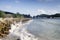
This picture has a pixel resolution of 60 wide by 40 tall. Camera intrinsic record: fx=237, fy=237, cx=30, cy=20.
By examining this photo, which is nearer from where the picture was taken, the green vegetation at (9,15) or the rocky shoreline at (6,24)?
the green vegetation at (9,15)

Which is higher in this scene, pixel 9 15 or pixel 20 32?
pixel 9 15

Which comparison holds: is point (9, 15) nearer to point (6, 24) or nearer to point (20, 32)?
point (6, 24)

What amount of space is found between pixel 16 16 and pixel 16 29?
32cm

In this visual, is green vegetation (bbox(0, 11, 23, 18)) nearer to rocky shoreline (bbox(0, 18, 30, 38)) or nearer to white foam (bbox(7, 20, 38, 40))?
rocky shoreline (bbox(0, 18, 30, 38))

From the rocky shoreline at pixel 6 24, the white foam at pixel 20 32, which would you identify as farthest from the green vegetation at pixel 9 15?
the white foam at pixel 20 32

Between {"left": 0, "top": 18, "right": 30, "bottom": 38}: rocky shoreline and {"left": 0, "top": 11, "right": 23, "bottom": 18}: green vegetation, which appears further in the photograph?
{"left": 0, "top": 18, "right": 30, "bottom": 38}: rocky shoreline

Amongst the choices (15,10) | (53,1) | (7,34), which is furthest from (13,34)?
(53,1)

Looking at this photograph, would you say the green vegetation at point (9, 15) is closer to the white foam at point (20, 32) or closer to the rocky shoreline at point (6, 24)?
the rocky shoreline at point (6, 24)

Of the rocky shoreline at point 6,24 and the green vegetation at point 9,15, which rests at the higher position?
the green vegetation at point 9,15

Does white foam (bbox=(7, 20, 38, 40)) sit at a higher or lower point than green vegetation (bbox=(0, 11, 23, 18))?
lower

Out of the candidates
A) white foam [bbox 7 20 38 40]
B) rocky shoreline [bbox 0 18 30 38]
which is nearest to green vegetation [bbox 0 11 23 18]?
rocky shoreline [bbox 0 18 30 38]

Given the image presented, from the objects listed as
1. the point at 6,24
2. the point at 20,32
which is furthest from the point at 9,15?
the point at 20,32

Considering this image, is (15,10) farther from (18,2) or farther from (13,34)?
(13,34)

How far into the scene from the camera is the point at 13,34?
4602mm
